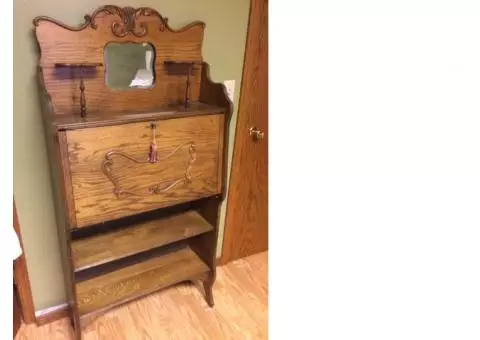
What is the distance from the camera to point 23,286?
64.7 inches

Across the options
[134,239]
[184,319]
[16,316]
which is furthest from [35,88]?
[184,319]

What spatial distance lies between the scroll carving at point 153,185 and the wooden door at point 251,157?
489 millimetres

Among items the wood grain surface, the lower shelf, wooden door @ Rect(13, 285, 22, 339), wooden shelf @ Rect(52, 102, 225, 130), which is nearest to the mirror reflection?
wooden shelf @ Rect(52, 102, 225, 130)

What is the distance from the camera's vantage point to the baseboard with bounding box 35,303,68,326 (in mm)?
1737

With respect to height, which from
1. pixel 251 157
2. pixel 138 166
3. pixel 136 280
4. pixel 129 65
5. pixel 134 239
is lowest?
pixel 136 280

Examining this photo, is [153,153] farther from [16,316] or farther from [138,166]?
[16,316]

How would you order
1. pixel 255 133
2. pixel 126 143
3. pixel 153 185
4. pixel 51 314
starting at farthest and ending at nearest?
pixel 255 133
pixel 51 314
pixel 153 185
pixel 126 143

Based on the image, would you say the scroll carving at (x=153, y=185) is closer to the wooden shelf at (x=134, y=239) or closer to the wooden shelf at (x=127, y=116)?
the wooden shelf at (x=127, y=116)

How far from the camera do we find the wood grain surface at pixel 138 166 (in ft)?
4.34

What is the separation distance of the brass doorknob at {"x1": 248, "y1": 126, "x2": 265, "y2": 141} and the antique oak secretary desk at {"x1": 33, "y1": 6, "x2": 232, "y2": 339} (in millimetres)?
397

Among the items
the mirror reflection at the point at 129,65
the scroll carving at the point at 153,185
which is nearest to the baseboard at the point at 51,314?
the scroll carving at the point at 153,185

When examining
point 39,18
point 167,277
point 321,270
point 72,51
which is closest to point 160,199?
point 167,277

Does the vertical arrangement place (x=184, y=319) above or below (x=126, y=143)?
below

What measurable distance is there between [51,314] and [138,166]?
90cm
